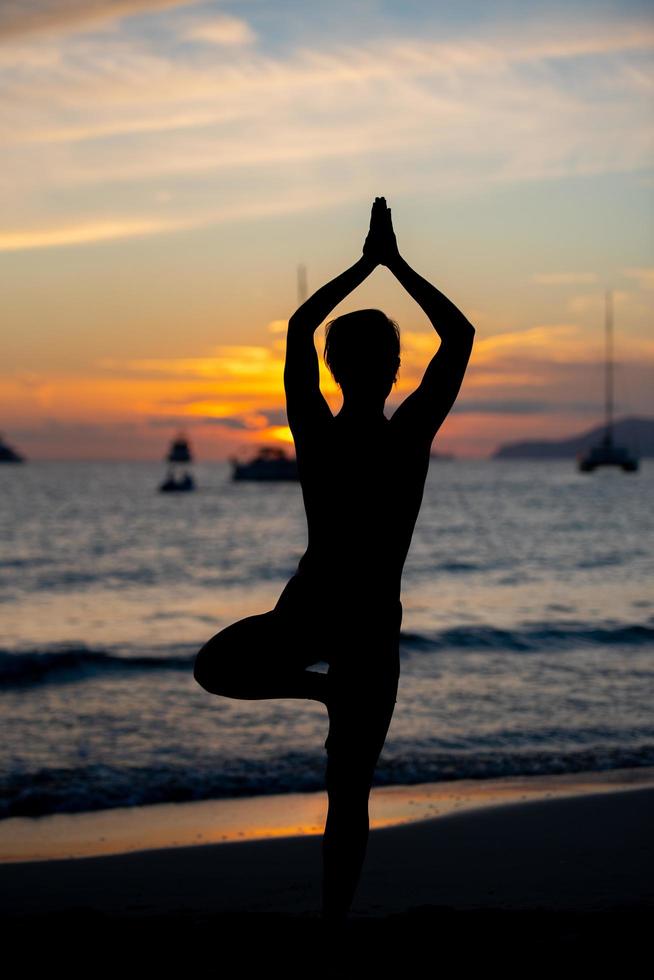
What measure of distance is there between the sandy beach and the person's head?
70.7 inches

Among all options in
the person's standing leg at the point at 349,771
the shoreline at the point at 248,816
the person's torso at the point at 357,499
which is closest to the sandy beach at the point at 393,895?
the shoreline at the point at 248,816

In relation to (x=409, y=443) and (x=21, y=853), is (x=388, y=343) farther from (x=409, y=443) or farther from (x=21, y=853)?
(x=21, y=853)

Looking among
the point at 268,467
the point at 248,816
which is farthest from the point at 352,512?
the point at 268,467

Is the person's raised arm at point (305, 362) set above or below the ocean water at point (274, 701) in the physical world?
above

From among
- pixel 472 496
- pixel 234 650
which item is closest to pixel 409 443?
pixel 234 650

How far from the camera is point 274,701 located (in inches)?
444

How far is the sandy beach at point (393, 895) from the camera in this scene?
3.87 m

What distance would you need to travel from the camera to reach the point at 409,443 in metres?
2.90

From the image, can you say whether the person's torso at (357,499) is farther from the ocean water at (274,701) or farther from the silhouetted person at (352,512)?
the ocean water at (274,701)

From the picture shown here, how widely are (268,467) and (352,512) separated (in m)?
91.1

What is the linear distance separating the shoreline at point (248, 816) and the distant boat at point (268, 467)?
8404 centimetres

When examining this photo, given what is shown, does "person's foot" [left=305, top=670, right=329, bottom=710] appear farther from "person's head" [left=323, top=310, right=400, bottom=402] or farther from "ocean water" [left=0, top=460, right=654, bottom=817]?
"ocean water" [left=0, top=460, right=654, bottom=817]

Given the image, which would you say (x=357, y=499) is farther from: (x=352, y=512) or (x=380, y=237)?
(x=380, y=237)

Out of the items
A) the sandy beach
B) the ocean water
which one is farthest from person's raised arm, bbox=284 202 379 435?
the ocean water
